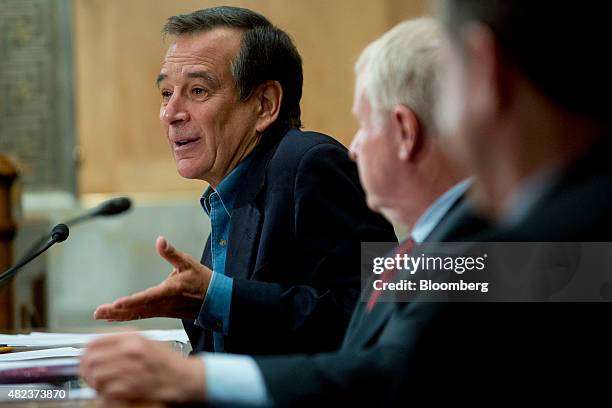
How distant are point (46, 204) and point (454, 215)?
6852mm

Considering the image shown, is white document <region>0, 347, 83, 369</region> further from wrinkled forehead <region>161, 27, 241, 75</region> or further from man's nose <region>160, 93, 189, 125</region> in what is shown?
wrinkled forehead <region>161, 27, 241, 75</region>

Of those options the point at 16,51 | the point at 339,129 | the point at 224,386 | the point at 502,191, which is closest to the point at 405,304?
the point at 224,386

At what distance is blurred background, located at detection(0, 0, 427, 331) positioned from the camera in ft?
26.3

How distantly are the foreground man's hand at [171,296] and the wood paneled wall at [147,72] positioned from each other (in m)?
5.79

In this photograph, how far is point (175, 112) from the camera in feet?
9.69

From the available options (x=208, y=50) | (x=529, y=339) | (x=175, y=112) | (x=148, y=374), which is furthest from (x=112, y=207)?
(x=529, y=339)

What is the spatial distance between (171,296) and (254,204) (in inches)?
23.0

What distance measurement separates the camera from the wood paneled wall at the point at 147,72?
801 centimetres

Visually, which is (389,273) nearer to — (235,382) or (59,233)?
(235,382)

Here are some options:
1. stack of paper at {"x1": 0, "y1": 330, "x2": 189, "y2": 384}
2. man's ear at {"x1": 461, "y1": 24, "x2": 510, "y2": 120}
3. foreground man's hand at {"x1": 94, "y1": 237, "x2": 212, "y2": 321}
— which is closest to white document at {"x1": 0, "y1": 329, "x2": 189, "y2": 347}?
stack of paper at {"x1": 0, "y1": 330, "x2": 189, "y2": 384}

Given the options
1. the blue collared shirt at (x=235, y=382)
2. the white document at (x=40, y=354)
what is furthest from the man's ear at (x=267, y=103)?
the blue collared shirt at (x=235, y=382)

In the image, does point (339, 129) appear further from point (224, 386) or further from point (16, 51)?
point (224, 386)

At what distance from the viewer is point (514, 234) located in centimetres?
117

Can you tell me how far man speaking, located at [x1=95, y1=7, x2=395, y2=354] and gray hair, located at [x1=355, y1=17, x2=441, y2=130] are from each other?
560 mm
